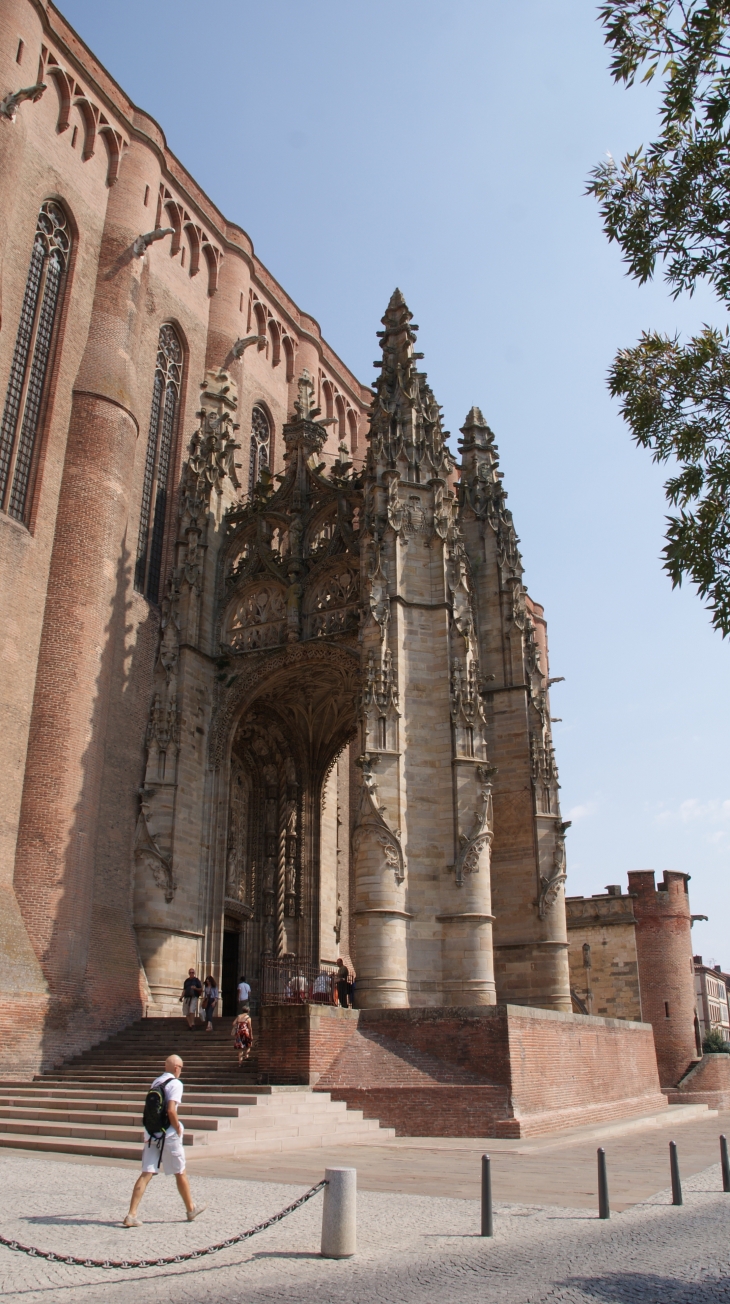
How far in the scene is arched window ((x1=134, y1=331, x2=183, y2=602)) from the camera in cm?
2498

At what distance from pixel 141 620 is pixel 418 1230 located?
18.1 metres

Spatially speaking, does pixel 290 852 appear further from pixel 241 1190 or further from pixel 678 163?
pixel 678 163

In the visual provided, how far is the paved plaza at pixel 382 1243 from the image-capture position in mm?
5730

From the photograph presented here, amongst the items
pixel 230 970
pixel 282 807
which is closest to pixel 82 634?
pixel 282 807

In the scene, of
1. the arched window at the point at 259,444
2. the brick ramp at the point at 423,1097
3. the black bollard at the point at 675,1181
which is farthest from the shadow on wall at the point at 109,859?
the black bollard at the point at 675,1181

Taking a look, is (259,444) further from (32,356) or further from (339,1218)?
(339,1218)

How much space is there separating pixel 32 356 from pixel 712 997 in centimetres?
8070

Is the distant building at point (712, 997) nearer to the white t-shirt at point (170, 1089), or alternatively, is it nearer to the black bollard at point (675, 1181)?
the black bollard at point (675, 1181)

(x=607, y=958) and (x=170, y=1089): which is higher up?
(x=607, y=958)

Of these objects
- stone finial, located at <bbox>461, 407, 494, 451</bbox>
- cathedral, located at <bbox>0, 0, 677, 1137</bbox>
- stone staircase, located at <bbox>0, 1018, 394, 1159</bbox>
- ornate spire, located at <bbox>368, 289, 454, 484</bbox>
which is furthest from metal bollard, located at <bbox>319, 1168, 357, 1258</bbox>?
stone finial, located at <bbox>461, 407, 494, 451</bbox>

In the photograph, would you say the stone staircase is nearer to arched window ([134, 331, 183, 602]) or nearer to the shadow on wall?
the shadow on wall

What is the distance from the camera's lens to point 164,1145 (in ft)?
24.9

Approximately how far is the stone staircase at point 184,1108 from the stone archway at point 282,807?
762 cm

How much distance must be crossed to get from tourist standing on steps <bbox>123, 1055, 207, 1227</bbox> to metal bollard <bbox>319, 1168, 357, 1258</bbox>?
4.63 feet
